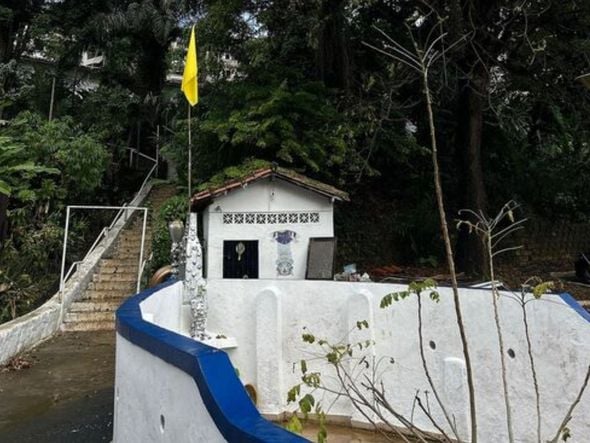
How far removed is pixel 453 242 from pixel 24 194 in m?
10.9

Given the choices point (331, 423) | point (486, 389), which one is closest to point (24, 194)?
point (331, 423)

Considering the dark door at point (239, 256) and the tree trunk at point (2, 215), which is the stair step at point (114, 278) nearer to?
the tree trunk at point (2, 215)

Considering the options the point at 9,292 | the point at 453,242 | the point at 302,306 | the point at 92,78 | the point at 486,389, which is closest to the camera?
the point at 486,389

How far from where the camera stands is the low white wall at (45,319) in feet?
23.0

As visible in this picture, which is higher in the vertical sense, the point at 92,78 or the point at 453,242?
the point at 92,78

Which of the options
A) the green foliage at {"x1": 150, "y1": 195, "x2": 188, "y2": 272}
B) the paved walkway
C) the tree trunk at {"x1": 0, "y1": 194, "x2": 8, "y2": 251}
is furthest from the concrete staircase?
the tree trunk at {"x1": 0, "y1": 194, "x2": 8, "y2": 251}

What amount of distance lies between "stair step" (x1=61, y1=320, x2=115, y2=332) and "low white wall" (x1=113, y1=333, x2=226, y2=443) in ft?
18.2

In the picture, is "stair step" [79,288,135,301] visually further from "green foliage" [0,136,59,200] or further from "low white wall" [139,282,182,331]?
"low white wall" [139,282,182,331]

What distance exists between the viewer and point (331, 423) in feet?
22.7

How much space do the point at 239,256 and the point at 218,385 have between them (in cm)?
662

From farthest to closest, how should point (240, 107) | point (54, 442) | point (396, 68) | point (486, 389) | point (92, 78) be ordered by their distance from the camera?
point (92, 78) < point (240, 107) < point (396, 68) < point (486, 389) < point (54, 442)

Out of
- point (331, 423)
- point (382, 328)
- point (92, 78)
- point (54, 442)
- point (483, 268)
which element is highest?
point (92, 78)

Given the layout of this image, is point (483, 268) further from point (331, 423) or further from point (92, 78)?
point (92, 78)

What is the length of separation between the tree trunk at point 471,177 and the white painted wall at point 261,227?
4.05m
